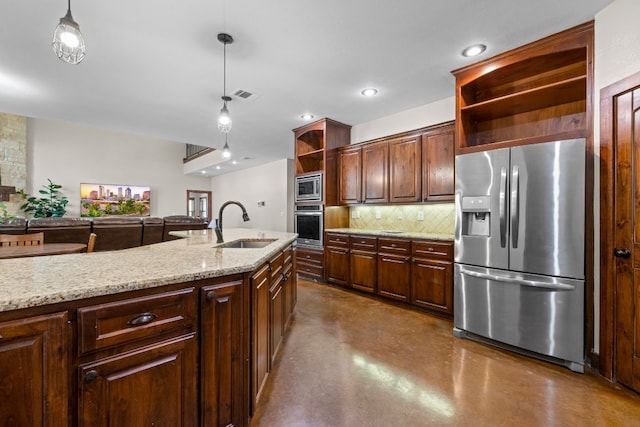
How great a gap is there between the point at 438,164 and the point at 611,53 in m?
1.62

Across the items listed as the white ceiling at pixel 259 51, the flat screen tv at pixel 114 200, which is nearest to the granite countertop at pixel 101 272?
the white ceiling at pixel 259 51

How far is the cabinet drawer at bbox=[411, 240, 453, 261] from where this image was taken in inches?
118

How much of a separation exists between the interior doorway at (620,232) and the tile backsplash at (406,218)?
160cm

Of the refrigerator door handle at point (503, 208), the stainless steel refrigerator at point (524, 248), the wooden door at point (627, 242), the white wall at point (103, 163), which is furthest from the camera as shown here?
the white wall at point (103, 163)

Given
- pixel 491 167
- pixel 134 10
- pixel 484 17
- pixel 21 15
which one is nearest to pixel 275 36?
pixel 134 10

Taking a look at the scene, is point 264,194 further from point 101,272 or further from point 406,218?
point 101,272

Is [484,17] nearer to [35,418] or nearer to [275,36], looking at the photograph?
[275,36]

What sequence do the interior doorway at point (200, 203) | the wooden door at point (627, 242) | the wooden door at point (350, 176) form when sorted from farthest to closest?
the interior doorway at point (200, 203), the wooden door at point (350, 176), the wooden door at point (627, 242)

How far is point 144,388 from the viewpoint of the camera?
109cm

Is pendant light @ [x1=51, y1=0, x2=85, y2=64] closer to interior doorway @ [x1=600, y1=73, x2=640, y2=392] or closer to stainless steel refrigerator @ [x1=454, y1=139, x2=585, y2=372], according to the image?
stainless steel refrigerator @ [x1=454, y1=139, x2=585, y2=372]

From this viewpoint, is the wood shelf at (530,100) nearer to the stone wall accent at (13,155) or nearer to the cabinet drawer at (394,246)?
the cabinet drawer at (394,246)

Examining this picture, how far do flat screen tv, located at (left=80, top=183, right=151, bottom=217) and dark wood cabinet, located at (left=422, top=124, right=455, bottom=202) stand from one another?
9451 mm

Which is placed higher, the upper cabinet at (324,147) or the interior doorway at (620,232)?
the upper cabinet at (324,147)

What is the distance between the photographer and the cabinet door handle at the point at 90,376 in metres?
0.95
